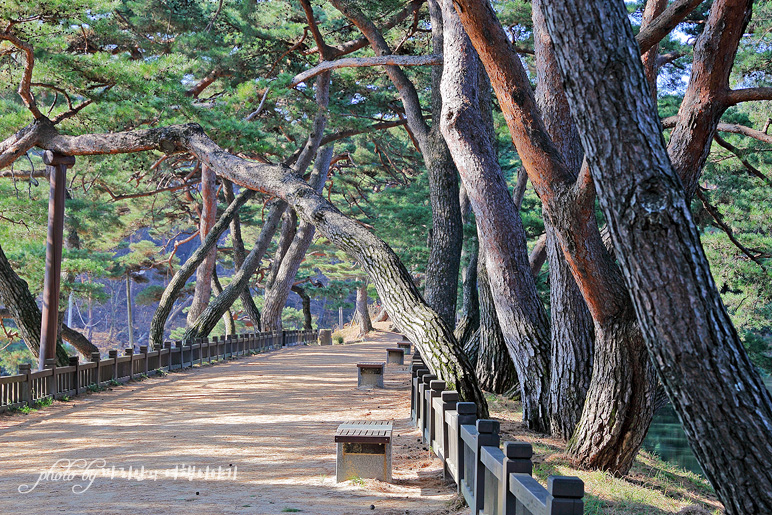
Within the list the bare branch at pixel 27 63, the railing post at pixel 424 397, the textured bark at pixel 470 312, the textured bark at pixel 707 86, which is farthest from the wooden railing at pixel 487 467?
the bare branch at pixel 27 63

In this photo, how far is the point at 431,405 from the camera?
703 cm

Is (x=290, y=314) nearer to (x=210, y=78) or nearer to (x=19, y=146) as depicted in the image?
(x=210, y=78)

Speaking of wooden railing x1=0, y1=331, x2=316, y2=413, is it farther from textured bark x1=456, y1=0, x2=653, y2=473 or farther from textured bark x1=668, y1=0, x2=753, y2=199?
textured bark x1=668, y1=0, x2=753, y2=199

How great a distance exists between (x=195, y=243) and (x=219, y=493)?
67.5m

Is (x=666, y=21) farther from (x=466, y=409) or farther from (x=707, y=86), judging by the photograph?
(x=466, y=409)

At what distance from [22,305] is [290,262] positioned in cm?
1376

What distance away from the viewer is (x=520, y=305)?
8.44 metres

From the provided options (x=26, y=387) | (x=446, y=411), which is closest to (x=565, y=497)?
(x=446, y=411)

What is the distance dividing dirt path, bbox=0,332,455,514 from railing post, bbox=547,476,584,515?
2.57m

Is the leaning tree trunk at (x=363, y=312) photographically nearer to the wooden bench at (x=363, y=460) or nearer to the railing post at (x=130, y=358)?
the railing post at (x=130, y=358)

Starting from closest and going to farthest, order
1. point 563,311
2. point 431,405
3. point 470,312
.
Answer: point 431,405, point 563,311, point 470,312

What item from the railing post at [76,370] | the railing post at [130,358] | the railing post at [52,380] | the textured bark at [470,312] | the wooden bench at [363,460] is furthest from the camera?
the textured bark at [470,312]

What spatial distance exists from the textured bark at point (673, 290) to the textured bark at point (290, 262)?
66.6 ft

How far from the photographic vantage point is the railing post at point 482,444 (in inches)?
175
